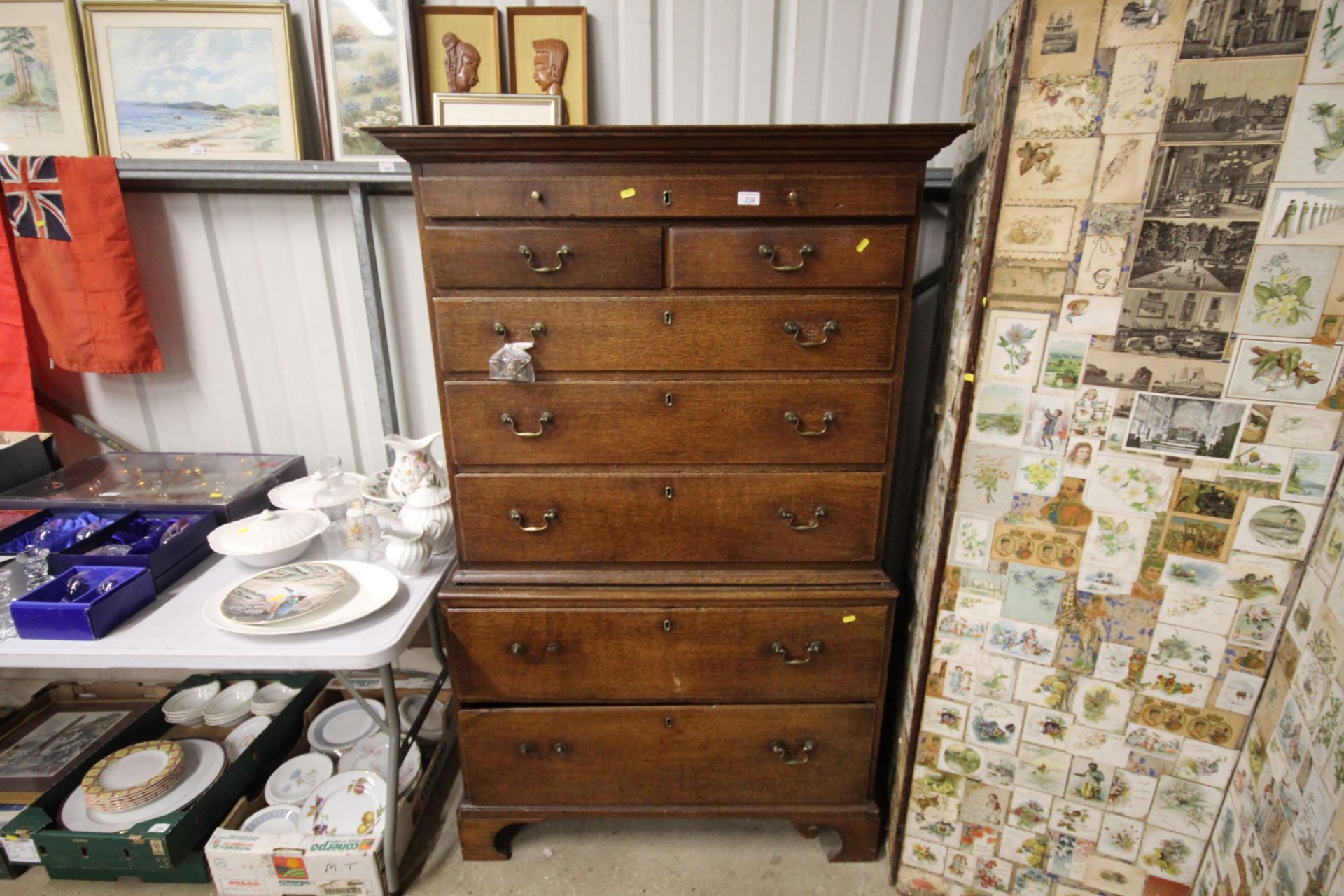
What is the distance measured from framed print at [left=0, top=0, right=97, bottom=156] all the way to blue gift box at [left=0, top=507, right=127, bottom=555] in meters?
0.90

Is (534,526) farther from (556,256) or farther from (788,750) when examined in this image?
(788,750)

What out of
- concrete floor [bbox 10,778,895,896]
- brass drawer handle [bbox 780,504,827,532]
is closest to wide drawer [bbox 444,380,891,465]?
brass drawer handle [bbox 780,504,827,532]

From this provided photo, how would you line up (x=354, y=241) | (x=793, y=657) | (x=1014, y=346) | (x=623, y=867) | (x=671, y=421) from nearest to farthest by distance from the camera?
(x=1014, y=346) < (x=671, y=421) < (x=793, y=657) < (x=623, y=867) < (x=354, y=241)

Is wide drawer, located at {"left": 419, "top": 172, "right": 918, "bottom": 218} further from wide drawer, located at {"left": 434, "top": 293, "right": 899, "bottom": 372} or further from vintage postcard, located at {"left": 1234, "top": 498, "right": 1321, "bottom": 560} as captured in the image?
vintage postcard, located at {"left": 1234, "top": 498, "right": 1321, "bottom": 560}

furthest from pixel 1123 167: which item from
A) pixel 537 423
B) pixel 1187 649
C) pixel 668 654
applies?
pixel 668 654

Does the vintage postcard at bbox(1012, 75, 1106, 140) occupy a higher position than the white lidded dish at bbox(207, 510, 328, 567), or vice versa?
the vintage postcard at bbox(1012, 75, 1106, 140)

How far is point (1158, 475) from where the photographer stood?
119cm

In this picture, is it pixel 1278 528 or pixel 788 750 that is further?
pixel 788 750

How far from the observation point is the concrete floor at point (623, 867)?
158cm

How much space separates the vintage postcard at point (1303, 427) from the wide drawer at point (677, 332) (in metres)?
0.65

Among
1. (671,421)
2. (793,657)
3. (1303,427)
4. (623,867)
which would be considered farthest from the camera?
(623,867)

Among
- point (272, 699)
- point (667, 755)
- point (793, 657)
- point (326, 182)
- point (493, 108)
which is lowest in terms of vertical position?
point (272, 699)

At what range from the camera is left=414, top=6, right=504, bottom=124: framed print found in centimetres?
154

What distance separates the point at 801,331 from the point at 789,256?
0.14 m
